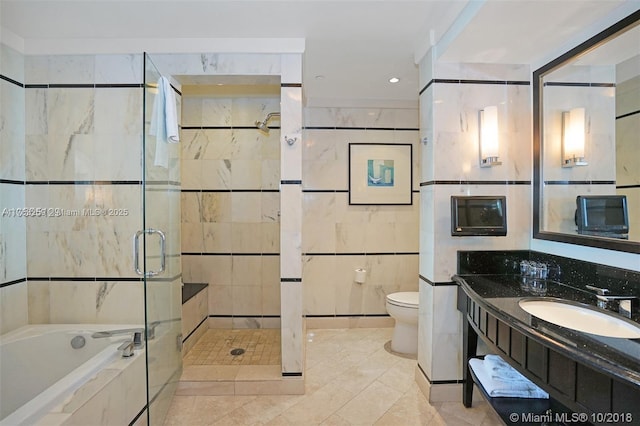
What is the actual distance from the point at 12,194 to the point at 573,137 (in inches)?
134

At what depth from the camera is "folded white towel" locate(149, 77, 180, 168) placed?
185 cm

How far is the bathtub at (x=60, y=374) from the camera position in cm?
141

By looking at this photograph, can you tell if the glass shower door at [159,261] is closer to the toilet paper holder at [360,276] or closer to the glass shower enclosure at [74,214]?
the glass shower enclosure at [74,214]

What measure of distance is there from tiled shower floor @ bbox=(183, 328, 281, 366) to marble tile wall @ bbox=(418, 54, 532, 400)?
1.27 metres

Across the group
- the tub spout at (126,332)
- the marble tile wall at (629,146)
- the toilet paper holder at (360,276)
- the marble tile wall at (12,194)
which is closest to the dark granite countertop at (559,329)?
the marble tile wall at (629,146)

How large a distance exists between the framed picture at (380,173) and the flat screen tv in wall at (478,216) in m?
1.43

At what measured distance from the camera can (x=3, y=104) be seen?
6.67 ft

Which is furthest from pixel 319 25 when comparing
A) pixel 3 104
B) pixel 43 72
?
pixel 3 104

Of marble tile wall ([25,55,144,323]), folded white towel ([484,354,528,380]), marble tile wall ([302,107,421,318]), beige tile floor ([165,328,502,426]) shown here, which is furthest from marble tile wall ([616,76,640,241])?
Result: marble tile wall ([25,55,144,323])

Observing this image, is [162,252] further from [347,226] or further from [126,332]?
[347,226]

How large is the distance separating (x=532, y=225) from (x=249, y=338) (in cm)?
251

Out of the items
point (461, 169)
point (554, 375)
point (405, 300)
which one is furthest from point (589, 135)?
point (405, 300)

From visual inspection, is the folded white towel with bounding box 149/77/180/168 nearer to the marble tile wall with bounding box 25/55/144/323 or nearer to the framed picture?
the marble tile wall with bounding box 25/55/144/323

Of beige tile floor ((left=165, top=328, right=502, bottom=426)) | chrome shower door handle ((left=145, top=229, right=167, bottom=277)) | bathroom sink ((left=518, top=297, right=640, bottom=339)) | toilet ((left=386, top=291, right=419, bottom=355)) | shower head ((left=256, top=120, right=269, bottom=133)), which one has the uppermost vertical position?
shower head ((left=256, top=120, right=269, bottom=133))
